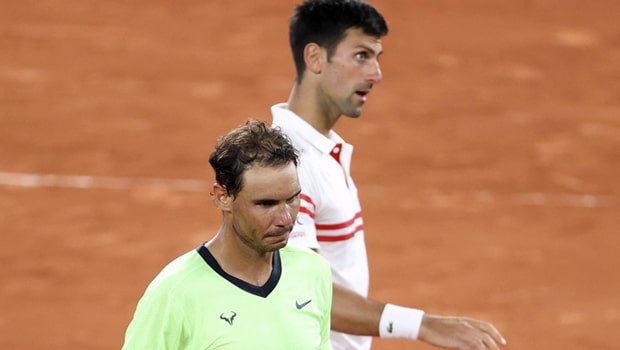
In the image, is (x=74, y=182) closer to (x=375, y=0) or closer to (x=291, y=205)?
(x=375, y=0)

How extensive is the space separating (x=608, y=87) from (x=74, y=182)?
710cm

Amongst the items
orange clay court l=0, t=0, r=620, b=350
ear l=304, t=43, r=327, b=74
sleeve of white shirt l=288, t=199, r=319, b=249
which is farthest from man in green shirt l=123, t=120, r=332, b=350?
orange clay court l=0, t=0, r=620, b=350

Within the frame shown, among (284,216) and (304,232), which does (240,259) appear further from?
(304,232)

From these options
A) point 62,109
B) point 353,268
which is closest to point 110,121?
point 62,109

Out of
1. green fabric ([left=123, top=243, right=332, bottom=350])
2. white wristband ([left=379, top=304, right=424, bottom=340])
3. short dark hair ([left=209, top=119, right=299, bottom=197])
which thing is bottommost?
green fabric ([left=123, top=243, right=332, bottom=350])

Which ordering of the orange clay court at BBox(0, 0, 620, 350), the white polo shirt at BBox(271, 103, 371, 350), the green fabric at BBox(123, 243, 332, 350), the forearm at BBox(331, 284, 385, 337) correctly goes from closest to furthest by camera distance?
1. the green fabric at BBox(123, 243, 332, 350)
2. the forearm at BBox(331, 284, 385, 337)
3. the white polo shirt at BBox(271, 103, 371, 350)
4. the orange clay court at BBox(0, 0, 620, 350)

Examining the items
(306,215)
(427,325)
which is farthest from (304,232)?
(427,325)

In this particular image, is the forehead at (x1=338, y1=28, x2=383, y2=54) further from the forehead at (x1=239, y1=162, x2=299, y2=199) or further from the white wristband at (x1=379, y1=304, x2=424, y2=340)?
the forehead at (x1=239, y1=162, x2=299, y2=199)

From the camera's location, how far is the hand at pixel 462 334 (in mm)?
5516

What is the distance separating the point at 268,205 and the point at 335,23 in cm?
210

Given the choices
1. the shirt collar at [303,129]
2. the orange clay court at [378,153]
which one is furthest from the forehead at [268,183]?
the orange clay court at [378,153]

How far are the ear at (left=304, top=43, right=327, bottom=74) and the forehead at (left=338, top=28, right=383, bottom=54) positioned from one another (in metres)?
0.10

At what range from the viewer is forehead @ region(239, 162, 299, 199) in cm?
487

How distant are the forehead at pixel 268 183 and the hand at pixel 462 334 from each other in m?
1.16
